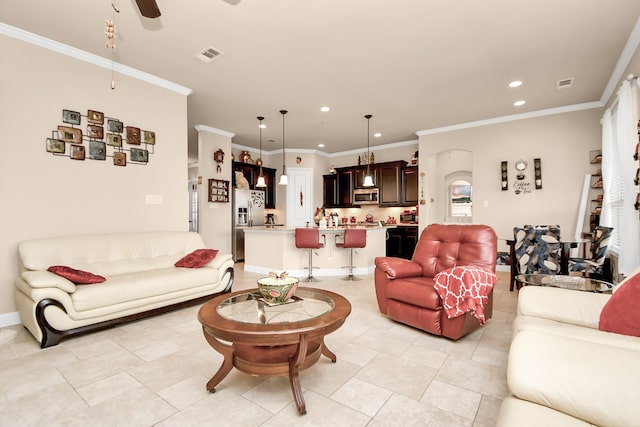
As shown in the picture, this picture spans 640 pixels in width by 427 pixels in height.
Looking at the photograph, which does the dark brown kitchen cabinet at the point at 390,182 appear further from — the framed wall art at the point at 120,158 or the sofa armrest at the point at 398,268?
A: the framed wall art at the point at 120,158

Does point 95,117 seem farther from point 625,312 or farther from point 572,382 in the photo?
point 625,312

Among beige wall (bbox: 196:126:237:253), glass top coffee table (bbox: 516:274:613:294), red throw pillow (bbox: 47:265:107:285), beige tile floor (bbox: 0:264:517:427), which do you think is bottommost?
beige tile floor (bbox: 0:264:517:427)

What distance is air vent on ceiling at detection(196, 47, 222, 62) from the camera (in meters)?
3.42

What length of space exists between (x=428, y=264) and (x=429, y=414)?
5.61ft

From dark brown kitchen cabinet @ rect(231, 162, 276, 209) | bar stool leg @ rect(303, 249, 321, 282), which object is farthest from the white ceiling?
bar stool leg @ rect(303, 249, 321, 282)

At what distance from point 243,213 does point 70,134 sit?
13.5 ft

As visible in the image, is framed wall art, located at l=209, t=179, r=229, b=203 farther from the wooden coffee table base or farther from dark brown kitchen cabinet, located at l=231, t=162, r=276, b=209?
the wooden coffee table base

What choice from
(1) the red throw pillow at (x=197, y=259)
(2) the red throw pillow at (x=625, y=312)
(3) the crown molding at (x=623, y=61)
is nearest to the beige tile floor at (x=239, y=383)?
(2) the red throw pillow at (x=625, y=312)

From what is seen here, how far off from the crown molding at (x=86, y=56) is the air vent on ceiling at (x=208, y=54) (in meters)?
0.98

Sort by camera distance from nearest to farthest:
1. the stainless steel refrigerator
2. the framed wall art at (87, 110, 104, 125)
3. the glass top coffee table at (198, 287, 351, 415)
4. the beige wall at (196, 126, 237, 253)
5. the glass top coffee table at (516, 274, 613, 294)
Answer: the glass top coffee table at (198, 287, 351, 415), the glass top coffee table at (516, 274, 613, 294), the framed wall art at (87, 110, 104, 125), the beige wall at (196, 126, 237, 253), the stainless steel refrigerator

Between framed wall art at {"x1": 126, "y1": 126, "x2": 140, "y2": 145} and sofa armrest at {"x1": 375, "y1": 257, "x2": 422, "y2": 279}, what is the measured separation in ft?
11.4

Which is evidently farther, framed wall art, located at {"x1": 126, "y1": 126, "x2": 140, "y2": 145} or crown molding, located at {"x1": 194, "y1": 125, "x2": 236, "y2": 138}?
crown molding, located at {"x1": 194, "y1": 125, "x2": 236, "y2": 138}

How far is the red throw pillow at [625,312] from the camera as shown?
1.28 meters

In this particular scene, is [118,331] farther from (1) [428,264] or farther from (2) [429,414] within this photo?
(1) [428,264]
